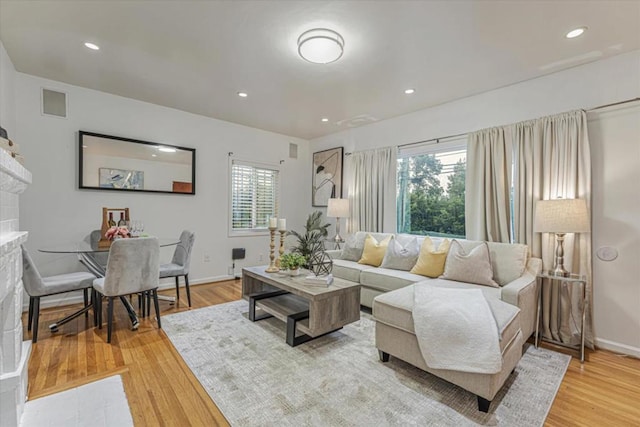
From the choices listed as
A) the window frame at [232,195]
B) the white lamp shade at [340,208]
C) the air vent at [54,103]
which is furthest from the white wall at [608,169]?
the air vent at [54,103]

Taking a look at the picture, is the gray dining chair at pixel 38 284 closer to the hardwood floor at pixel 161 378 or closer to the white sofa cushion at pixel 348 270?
the hardwood floor at pixel 161 378

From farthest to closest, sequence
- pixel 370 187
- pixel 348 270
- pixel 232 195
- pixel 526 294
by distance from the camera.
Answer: pixel 232 195 → pixel 370 187 → pixel 348 270 → pixel 526 294

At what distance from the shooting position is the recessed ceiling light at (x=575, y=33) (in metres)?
2.25

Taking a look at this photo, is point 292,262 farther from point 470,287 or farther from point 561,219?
point 561,219

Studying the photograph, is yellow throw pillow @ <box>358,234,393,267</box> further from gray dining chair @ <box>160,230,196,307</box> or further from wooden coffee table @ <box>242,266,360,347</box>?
gray dining chair @ <box>160,230,196,307</box>

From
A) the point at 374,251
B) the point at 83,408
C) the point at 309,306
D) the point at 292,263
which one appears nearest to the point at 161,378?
the point at 83,408

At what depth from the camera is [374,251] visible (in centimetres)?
388

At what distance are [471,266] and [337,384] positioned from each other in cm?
185

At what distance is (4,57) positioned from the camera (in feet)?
8.93

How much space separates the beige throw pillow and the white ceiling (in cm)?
189

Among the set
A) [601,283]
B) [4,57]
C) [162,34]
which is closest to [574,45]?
[601,283]

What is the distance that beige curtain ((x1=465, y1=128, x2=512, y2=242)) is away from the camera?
3.23 meters

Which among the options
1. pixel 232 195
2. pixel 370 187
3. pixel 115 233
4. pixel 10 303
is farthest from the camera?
pixel 232 195

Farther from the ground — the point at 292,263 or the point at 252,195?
the point at 252,195
